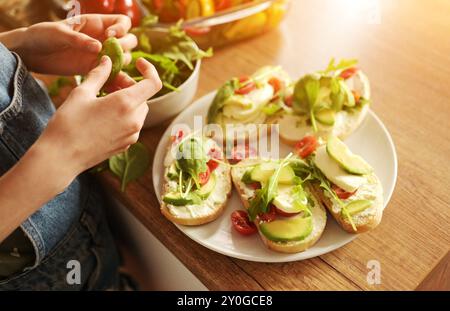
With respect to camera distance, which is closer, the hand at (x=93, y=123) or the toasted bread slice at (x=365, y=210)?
the hand at (x=93, y=123)

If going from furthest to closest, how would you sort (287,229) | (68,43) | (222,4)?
(222,4), (68,43), (287,229)

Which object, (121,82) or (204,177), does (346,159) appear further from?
(121,82)

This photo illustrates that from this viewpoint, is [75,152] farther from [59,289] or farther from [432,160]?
[432,160]

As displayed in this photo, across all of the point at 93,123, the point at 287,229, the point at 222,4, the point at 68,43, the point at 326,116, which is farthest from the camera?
the point at 222,4

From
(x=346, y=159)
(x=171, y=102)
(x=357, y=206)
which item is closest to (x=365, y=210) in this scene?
(x=357, y=206)

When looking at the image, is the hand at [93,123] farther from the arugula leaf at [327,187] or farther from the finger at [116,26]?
the arugula leaf at [327,187]

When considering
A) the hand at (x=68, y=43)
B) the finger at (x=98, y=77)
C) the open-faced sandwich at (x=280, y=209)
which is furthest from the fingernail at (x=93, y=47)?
the open-faced sandwich at (x=280, y=209)
